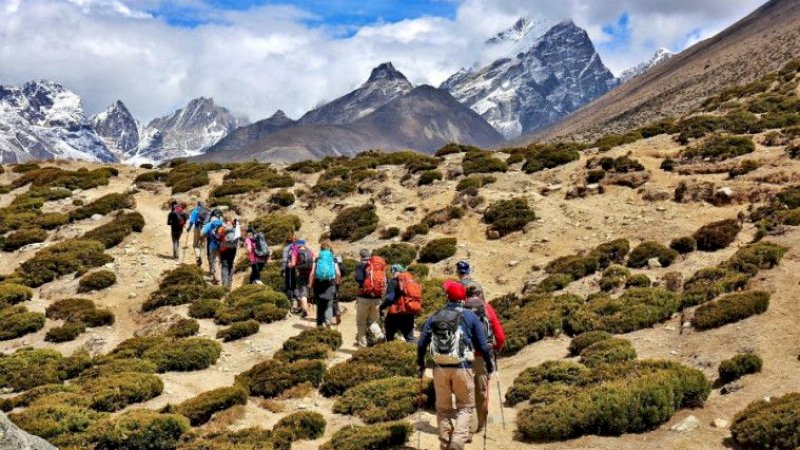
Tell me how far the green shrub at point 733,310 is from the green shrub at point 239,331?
13.0 metres

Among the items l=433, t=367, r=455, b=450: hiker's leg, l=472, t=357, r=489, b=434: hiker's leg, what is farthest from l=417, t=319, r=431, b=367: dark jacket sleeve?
l=472, t=357, r=489, b=434: hiker's leg

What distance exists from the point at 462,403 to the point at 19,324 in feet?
63.3

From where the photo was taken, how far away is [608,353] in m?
16.8

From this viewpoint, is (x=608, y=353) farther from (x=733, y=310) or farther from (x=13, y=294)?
(x=13, y=294)

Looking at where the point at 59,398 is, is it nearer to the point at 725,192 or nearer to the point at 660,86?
the point at 725,192

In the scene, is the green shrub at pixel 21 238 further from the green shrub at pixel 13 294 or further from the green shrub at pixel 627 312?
the green shrub at pixel 627 312

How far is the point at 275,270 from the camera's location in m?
30.0

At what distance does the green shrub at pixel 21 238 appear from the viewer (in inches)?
1382

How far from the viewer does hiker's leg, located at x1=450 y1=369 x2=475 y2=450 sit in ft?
36.1

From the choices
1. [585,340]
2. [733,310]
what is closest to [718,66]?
[733,310]

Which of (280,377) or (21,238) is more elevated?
(21,238)

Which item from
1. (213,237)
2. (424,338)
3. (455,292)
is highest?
(213,237)

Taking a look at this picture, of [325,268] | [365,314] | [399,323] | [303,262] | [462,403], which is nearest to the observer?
[462,403]

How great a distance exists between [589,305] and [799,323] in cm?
606
